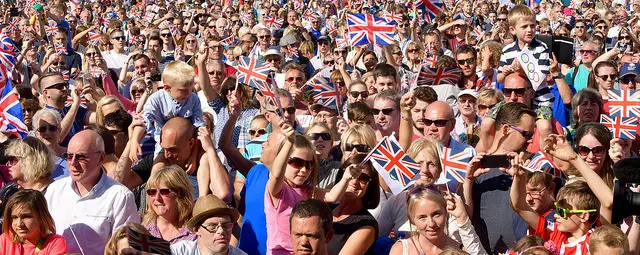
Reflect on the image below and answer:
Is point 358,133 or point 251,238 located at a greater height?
point 358,133

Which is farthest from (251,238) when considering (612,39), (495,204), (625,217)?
(612,39)

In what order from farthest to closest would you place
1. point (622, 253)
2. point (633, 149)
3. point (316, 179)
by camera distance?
point (633, 149), point (316, 179), point (622, 253)

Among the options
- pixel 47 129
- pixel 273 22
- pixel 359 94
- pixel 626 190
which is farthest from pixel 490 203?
pixel 273 22

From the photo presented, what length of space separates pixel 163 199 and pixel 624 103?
3519 mm

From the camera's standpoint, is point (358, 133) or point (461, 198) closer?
point (461, 198)

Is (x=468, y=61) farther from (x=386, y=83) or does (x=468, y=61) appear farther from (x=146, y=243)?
(x=146, y=243)

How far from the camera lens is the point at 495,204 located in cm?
658

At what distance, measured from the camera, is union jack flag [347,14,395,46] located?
1109 centimetres

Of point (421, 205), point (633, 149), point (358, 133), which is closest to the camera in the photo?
point (421, 205)

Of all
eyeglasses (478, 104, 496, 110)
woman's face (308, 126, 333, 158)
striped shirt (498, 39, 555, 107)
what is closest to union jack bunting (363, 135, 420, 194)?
Answer: woman's face (308, 126, 333, 158)

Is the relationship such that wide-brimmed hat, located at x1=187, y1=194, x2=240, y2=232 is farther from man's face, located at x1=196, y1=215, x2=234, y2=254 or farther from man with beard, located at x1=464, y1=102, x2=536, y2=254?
man with beard, located at x1=464, y1=102, x2=536, y2=254

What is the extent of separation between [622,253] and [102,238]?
2.80 metres

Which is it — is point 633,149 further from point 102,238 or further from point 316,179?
point 102,238

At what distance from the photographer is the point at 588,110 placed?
7.98 m
